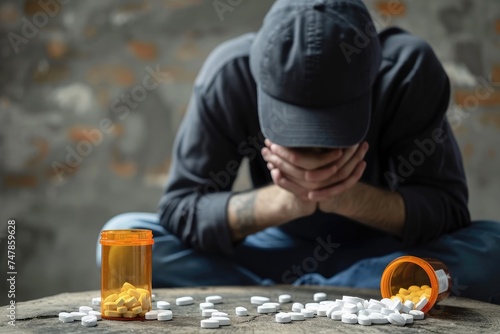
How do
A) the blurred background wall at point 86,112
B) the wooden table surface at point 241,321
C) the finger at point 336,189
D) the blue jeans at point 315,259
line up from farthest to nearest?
the blurred background wall at point 86,112 → the blue jeans at point 315,259 → the finger at point 336,189 → the wooden table surface at point 241,321

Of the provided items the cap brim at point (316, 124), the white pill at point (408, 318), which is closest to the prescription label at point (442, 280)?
the white pill at point (408, 318)

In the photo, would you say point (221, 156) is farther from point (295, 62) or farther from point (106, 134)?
point (106, 134)

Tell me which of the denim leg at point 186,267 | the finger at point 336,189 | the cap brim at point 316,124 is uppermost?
the cap brim at point 316,124

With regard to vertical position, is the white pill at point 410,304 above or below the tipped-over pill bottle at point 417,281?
below

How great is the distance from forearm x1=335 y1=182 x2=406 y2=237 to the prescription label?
38cm

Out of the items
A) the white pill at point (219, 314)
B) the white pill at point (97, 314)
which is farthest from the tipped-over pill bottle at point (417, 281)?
the white pill at point (97, 314)

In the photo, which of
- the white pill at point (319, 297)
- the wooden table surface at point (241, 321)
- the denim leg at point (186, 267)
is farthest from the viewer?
the denim leg at point (186, 267)

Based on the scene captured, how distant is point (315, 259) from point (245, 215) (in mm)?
252

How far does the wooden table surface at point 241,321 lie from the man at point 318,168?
26 centimetres

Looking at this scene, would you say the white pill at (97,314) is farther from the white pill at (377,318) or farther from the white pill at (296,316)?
the white pill at (377,318)

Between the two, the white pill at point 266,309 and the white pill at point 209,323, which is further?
the white pill at point 266,309

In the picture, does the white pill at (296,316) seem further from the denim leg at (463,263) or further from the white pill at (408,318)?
the denim leg at (463,263)

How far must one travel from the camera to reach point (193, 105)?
1.99 meters

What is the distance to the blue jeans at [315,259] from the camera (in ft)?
5.73
